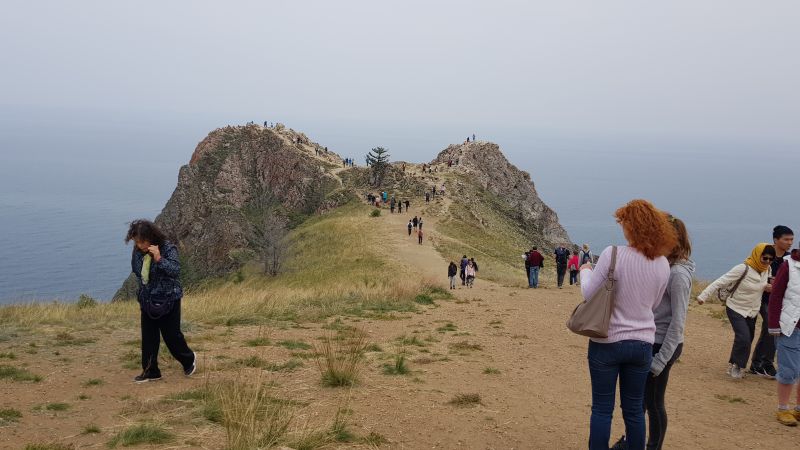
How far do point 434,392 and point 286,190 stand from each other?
54.2 m

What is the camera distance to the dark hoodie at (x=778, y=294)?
646 centimetres

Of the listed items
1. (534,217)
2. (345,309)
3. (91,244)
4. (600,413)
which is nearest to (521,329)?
(345,309)

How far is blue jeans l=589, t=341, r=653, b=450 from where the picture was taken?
14.3 feet

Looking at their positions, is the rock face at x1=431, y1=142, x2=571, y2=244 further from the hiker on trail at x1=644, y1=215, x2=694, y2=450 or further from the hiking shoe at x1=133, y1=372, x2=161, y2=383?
the hiker on trail at x1=644, y1=215, x2=694, y2=450

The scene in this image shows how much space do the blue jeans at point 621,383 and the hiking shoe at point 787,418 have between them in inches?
126

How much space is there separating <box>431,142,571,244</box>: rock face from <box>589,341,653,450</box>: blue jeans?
5396 cm

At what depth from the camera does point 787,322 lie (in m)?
6.44

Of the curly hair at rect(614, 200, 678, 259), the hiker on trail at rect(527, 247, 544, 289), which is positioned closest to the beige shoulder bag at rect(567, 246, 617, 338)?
the curly hair at rect(614, 200, 678, 259)

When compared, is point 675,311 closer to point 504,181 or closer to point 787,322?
point 787,322

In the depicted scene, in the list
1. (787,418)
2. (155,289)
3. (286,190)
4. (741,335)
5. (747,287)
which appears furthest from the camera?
(286,190)

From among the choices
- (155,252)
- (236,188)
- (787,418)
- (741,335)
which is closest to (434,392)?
(155,252)

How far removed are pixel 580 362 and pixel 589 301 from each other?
5615 mm

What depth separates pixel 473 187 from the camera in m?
55.7

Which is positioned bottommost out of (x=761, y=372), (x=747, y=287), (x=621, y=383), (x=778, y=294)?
(x=761, y=372)
